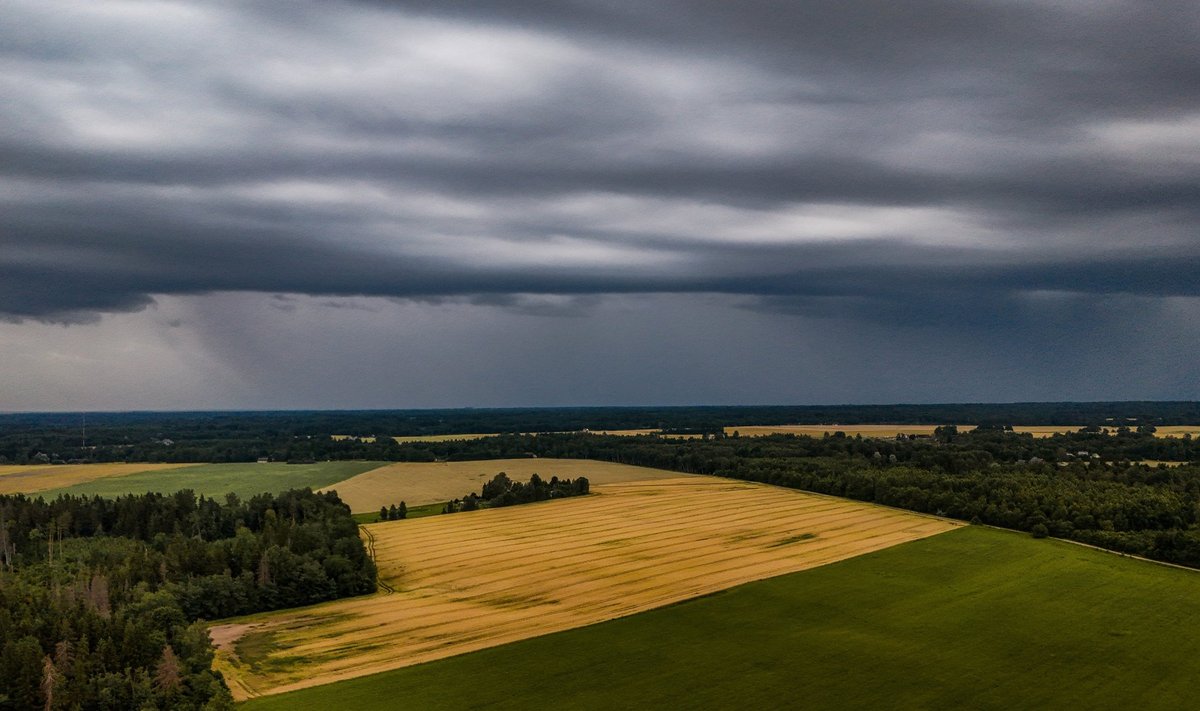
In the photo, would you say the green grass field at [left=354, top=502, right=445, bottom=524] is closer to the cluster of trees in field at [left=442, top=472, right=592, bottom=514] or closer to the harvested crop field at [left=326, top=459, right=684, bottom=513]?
the cluster of trees in field at [left=442, top=472, right=592, bottom=514]

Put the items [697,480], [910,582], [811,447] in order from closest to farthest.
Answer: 1. [910,582]
2. [697,480]
3. [811,447]

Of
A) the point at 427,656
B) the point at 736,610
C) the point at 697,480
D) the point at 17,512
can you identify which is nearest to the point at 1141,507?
the point at 736,610

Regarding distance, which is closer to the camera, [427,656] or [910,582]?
[427,656]

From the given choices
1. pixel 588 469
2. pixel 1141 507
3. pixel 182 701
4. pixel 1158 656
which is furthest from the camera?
pixel 588 469

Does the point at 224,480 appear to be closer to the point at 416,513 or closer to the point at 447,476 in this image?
the point at 447,476

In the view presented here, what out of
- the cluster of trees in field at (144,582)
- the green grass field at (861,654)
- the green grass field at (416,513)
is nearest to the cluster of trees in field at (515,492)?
the green grass field at (416,513)

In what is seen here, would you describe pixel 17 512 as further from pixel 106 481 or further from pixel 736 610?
pixel 736 610

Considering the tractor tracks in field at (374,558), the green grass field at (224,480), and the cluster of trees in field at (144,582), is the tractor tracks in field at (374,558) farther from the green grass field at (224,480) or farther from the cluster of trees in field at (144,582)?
the green grass field at (224,480)
